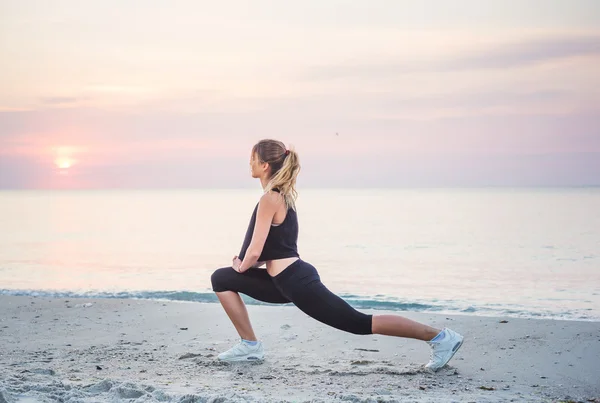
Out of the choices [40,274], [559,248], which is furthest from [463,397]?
[559,248]

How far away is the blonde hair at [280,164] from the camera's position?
4992mm

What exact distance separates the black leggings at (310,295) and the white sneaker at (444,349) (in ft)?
2.06

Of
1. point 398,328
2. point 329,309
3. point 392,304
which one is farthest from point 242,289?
point 392,304

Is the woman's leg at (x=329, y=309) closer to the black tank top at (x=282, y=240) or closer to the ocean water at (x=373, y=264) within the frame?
the black tank top at (x=282, y=240)

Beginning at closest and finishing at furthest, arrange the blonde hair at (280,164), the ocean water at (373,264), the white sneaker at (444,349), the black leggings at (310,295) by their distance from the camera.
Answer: the black leggings at (310,295) → the blonde hair at (280,164) → the white sneaker at (444,349) → the ocean water at (373,264)

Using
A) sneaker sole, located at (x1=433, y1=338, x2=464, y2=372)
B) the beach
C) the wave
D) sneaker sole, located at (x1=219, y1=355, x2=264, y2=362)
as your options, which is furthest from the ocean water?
sneaker sole, located at (x1=433, y1=338, x2=464, y2=372)

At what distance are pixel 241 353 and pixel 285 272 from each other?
3.04ft

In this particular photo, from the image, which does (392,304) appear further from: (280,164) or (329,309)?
(280,164)

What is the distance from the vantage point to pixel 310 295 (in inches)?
193

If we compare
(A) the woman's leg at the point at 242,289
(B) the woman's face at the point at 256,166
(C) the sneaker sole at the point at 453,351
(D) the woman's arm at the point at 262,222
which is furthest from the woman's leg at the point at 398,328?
(B) the woman's face at the point at 256,166

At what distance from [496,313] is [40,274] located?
31.1 feet

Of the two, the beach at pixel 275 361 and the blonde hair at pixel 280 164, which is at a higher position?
the blonde hair at pixel 280 164

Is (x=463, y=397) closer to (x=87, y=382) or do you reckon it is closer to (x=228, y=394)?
(x=228, y=394)

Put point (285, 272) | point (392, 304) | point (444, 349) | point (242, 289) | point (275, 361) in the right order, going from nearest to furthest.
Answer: point (285, 272)
point (444, 349)
point (242, 289)
point (275, 361)
point (392, 304)
